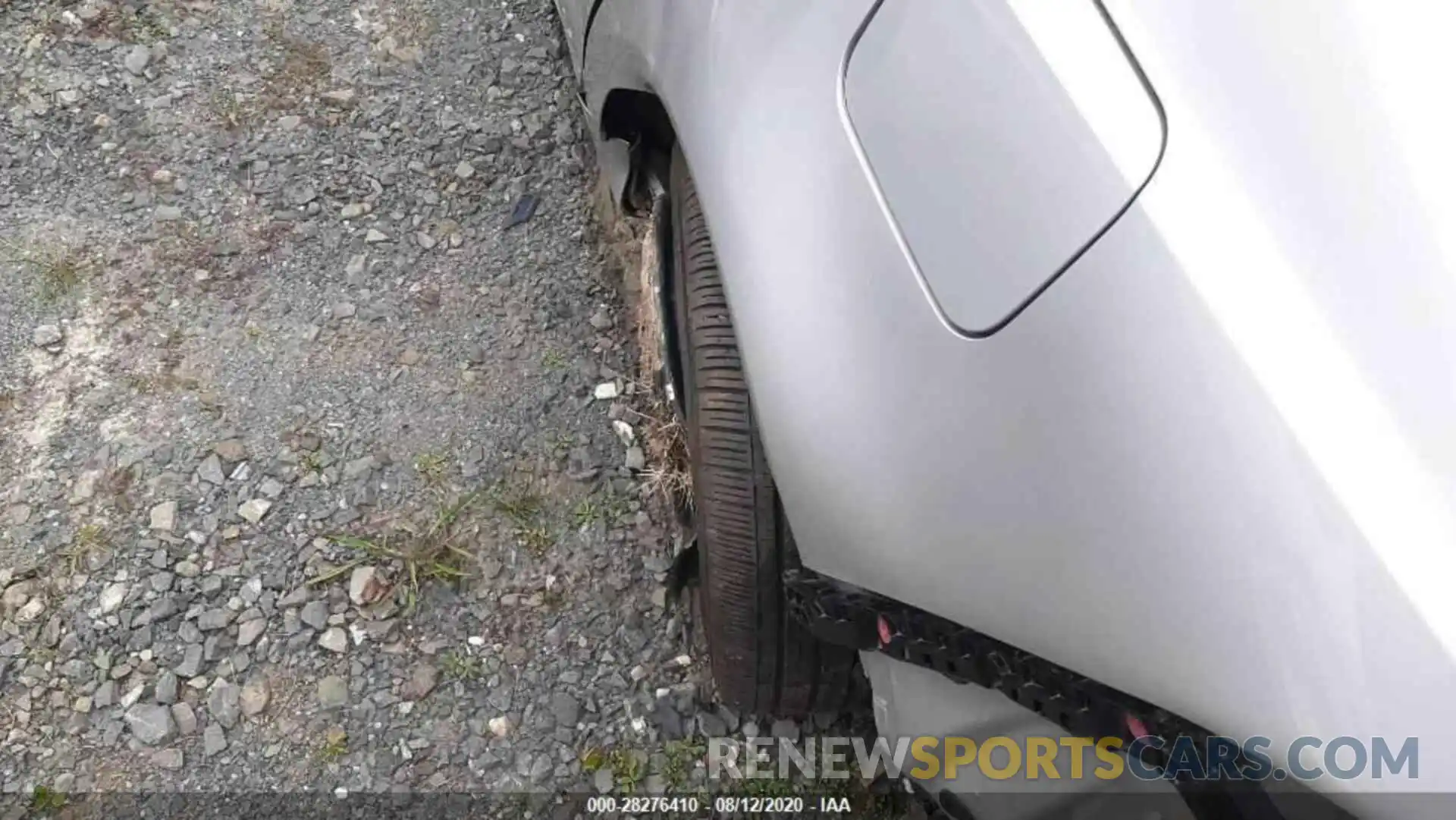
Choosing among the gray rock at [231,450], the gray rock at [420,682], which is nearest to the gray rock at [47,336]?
the gray rock at [231,450]

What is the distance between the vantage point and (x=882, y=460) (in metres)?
0.91

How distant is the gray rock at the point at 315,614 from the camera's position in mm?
1832

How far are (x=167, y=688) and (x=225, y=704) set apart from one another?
4.3 inches

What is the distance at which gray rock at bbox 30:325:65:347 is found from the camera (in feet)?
6.86

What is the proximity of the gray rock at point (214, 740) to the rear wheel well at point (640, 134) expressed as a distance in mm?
1198

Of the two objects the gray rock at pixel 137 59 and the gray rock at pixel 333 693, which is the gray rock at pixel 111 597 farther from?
the gray rock at pixel 137 59

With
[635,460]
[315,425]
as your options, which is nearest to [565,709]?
[635,460]

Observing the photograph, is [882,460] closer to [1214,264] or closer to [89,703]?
[1214,264]

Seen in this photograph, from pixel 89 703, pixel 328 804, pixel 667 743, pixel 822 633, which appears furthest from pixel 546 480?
pixel 822 633

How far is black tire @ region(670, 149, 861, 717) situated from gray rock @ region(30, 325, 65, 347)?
55.9 inches

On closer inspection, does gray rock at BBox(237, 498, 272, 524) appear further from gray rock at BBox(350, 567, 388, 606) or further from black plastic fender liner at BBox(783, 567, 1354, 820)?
black plastic fender liner at BBox(783, 567, 1354, 820)

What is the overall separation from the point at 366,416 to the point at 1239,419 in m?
1.73

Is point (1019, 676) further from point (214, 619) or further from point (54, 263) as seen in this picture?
point (54, 263)

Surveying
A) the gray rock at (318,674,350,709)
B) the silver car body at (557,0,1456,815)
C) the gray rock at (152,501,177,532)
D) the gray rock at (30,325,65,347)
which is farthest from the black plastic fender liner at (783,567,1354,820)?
the gray rock at (30,325,65,347)
